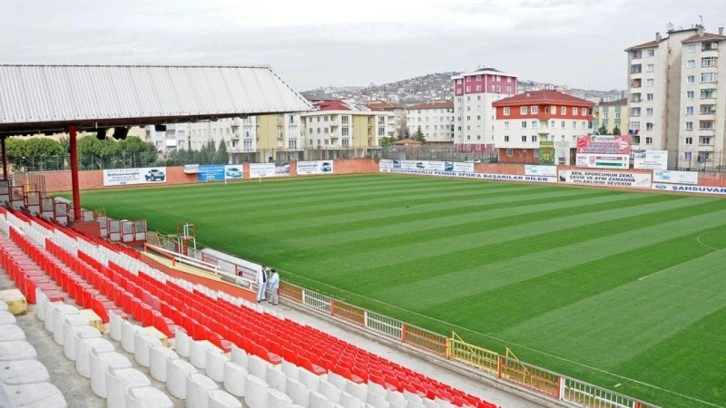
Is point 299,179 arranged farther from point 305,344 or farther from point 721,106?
point 305,344

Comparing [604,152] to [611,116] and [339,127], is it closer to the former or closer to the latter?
[339,127]

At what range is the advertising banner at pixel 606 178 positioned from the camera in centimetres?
4903

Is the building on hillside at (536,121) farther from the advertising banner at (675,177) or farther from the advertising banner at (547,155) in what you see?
the advertising banner at (675,177)

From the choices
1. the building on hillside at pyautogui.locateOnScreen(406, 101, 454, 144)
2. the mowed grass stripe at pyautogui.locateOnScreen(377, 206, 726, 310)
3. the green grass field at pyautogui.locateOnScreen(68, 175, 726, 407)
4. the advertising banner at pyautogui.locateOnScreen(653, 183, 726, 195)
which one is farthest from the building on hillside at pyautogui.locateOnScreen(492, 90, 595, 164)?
the building on hillside at pyautogui.locateOnScreen(406, 101, 454, 144)

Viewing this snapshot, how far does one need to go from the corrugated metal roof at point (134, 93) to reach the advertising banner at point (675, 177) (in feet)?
108

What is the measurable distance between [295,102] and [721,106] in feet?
193

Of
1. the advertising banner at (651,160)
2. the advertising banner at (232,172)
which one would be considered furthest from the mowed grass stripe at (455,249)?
the advertising banner at (232,172)

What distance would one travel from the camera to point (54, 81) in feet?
69.3

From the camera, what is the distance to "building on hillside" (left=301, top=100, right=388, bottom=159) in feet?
343

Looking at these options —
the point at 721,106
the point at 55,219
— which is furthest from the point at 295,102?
→ the point at 721,106

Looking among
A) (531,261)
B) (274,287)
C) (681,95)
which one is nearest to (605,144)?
(681,95)

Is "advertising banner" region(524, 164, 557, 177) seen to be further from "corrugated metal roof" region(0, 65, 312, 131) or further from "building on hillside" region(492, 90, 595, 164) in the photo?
"corrugated metal roof" region(0, 65, 312, 131)

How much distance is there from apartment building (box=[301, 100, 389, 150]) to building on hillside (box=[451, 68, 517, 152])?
1583cm

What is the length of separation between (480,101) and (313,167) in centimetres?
5322
